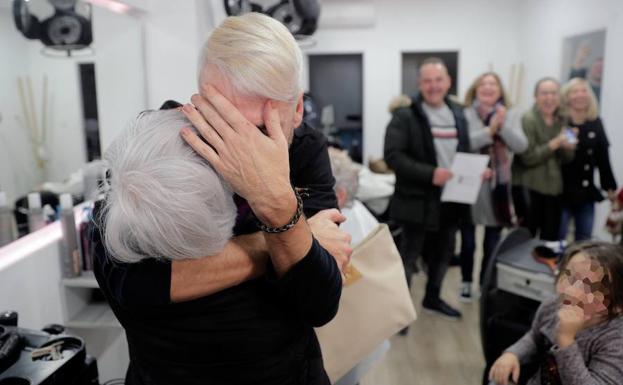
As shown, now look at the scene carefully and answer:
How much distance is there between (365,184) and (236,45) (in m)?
3.30

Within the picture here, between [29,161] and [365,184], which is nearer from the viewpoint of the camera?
[29,161]

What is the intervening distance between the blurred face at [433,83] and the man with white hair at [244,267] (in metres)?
2.14

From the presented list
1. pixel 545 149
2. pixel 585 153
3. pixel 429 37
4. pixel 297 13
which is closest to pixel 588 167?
pixel 585 153

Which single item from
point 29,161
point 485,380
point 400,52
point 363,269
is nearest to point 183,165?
point 363,269

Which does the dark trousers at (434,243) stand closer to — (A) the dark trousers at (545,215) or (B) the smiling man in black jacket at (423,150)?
(B) the smiling man in black jacket at (423,150)

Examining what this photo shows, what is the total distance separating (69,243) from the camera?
1.91 meters

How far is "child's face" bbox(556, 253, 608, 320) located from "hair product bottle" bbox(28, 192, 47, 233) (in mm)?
1749

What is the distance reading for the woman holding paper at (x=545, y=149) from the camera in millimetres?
3473

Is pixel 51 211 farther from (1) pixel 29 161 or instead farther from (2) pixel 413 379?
(2) pixel 413 379

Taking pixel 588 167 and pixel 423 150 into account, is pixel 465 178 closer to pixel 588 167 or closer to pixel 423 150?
pixel 423 150

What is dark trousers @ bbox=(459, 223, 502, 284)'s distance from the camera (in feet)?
11.3

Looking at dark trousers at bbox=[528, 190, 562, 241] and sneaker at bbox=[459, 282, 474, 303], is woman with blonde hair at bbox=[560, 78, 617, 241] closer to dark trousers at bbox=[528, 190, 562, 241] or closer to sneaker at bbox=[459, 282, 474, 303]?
dark trousers at bbox=[528, 190, 562, 241]

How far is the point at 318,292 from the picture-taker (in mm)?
762

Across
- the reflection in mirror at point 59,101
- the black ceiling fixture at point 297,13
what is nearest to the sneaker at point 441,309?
the black ceiling fixture at point 297,13
